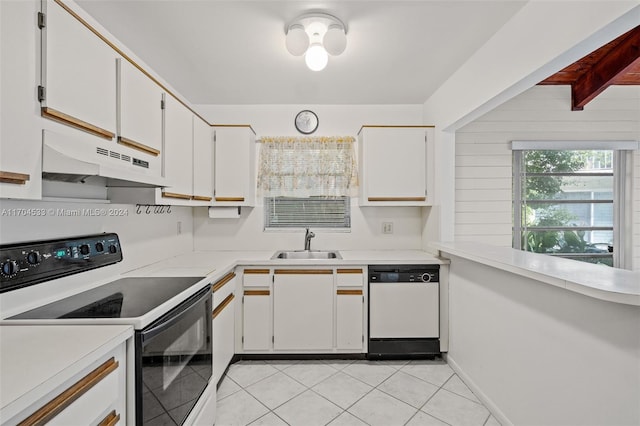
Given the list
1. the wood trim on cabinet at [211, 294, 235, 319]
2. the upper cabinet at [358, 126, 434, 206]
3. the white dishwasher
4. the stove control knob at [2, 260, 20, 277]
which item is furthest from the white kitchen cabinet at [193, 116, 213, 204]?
the white dishwasher

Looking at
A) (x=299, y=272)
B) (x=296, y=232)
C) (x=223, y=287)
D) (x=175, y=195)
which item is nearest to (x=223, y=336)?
(x=223, y=287)

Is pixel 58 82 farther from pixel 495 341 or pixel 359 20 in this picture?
pixel 495 341

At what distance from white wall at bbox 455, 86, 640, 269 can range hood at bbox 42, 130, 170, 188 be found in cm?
279

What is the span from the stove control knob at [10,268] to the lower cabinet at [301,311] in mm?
1555

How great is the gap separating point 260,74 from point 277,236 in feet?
5.30

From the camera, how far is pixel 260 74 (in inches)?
101

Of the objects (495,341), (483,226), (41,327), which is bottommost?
(495,341)

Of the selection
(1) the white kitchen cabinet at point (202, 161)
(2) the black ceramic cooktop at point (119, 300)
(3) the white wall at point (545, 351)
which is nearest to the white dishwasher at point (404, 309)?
(3) the white wall at point (545, 351)

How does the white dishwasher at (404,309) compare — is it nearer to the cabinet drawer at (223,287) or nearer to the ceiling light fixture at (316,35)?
the cabinet drawer at (223,287)

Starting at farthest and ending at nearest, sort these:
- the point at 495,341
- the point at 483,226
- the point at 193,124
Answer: the point at 483,226 < the point at 193,124 < the point at 495,341

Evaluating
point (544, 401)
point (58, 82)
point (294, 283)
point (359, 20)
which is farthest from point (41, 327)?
point (544, 401)

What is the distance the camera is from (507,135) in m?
3.14

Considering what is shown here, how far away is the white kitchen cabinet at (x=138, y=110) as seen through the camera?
1.57 meters

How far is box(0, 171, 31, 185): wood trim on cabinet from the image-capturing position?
0.96 metres
